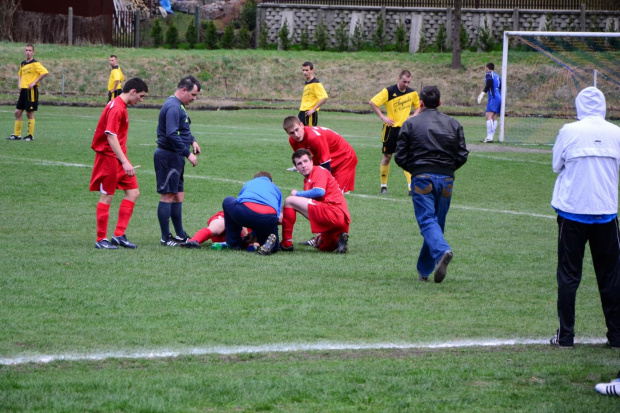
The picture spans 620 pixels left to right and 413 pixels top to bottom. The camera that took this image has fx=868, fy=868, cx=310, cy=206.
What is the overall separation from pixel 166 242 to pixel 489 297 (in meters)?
3.94

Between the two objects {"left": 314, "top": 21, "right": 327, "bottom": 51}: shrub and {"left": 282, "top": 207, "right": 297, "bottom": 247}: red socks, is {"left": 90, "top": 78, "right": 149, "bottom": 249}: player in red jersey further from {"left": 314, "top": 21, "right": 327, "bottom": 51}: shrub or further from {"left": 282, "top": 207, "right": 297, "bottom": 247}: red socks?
{"left": 314, "top": 21, "right": 327, "bottom": 51}: shrub

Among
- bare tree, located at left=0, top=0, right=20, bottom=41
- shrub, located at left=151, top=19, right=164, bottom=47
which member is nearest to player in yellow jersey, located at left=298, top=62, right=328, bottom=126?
bare tree, located at left=0, top=0, right=20, bottom=41

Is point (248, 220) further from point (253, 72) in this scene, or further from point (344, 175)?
point (253, 72)

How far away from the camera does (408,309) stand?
696cm

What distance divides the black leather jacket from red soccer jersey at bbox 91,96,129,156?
9.79 ft

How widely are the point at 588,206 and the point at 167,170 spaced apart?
513 centimetres

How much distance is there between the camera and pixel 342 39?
4888 centimetres

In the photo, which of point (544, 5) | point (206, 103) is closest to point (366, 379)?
point (206, 103)

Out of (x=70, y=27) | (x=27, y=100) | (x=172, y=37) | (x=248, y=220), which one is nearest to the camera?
(x=248, y=220)

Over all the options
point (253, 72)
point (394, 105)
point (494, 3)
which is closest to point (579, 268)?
point (394, 105)

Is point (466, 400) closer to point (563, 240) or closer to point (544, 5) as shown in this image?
point (563, 240)

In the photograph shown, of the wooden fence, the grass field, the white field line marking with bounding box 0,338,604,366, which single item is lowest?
the white field line marking with bounding box 0,338,604,366

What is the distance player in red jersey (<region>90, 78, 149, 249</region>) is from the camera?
9078 millimetres

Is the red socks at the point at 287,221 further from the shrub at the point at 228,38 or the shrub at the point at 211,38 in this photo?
the shrub at the point at 228,38
